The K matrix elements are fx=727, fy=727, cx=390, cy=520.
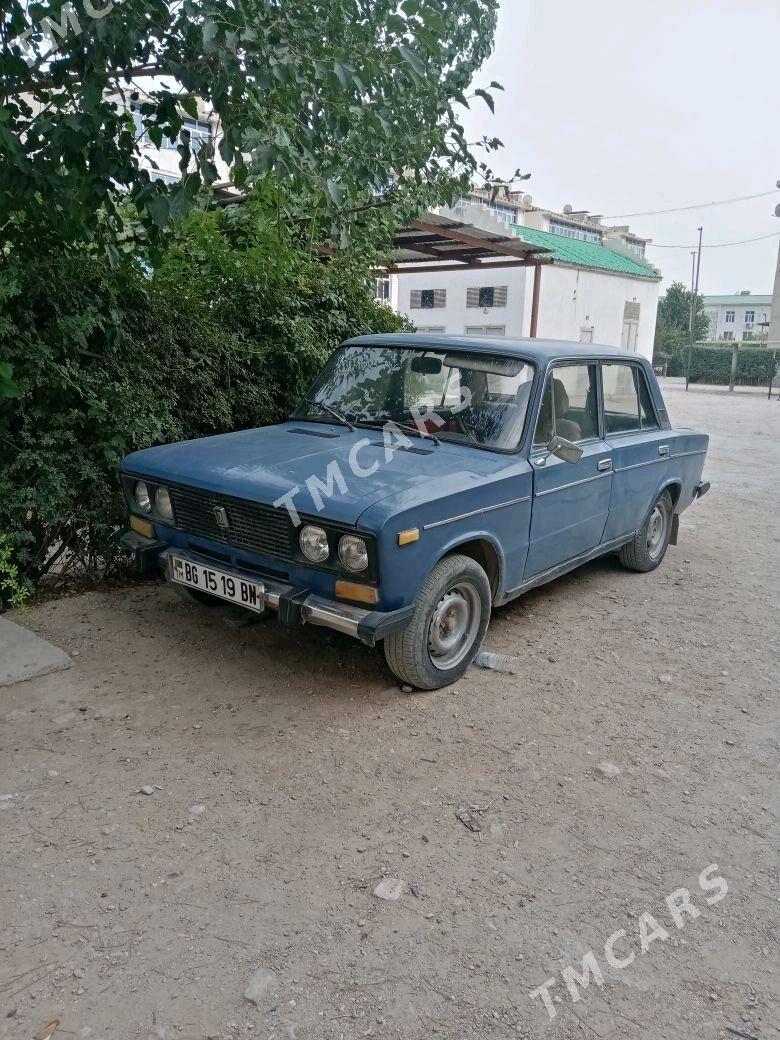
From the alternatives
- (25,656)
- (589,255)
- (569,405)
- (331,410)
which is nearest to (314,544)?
(331,410)

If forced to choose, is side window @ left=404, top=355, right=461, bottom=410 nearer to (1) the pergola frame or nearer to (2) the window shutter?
(1) the pergola frame

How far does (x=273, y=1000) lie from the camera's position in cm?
204

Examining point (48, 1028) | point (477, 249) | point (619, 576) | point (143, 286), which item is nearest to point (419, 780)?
point (48, 1028)

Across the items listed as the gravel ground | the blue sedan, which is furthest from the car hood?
the gravel ground

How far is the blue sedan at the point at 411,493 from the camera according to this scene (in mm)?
3342

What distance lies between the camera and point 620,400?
17.2 ft

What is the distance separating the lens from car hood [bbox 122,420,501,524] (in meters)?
3.41

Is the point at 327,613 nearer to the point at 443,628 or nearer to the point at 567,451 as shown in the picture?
the point at 443,628

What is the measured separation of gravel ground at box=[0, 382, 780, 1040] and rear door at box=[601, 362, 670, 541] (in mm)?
994

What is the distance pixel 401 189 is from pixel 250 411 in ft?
9.68

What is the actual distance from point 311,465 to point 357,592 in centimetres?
80

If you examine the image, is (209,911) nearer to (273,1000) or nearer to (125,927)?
(125,927)

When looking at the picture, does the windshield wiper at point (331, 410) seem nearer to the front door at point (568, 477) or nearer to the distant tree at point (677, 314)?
the front door at point (568, 477)

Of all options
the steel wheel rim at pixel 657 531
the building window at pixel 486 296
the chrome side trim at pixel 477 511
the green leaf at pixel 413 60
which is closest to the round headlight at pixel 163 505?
the chrome side trim at pixel 477 511
